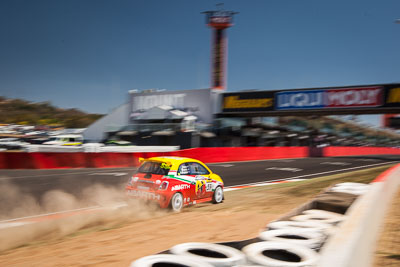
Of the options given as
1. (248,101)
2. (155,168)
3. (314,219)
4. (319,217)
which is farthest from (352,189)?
(248,101)

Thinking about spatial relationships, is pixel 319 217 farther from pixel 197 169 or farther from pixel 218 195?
pixel 218 195

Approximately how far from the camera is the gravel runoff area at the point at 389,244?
463 cm

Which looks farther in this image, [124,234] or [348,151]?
[348,151]

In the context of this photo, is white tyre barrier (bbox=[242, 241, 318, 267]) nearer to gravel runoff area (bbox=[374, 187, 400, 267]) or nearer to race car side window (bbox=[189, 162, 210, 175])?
gravel runoff area (bbox=[374, 187, 400, 267])

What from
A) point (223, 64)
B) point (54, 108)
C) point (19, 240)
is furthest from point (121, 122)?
point (54, 108)

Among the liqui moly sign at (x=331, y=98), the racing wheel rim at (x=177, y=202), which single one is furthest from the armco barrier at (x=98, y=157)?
the racing wheel rim at (x=177, y=202)

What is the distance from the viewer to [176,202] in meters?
8.17

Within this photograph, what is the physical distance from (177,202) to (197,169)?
1.27m

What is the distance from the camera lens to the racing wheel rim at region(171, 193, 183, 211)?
26.4 ft

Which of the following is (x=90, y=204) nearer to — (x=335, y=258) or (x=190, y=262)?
(x=190, y=262)

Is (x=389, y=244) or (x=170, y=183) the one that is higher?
(x=170, y=183)

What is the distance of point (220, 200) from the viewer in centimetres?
975

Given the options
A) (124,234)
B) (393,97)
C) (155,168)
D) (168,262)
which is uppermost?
(393,97)

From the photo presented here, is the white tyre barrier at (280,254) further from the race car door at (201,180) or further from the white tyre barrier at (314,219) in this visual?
the race car door at (201,180)
